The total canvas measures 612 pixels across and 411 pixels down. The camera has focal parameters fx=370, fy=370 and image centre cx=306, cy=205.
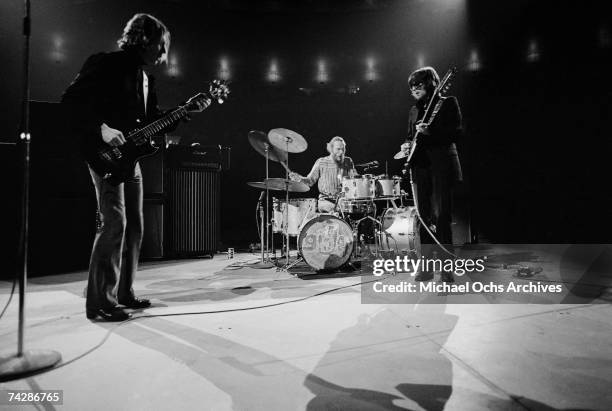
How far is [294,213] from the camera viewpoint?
520 cm

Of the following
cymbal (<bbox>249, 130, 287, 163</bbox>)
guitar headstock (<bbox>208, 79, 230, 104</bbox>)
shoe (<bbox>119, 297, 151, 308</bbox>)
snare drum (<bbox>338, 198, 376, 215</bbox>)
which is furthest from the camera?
snare drum (<bbox>338, 198, 376, 215</bbox>)

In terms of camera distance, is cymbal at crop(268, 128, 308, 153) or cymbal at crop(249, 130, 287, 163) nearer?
cymbal at crop(268, 128, 308, 153)

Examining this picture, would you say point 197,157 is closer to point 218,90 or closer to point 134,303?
point 218,90

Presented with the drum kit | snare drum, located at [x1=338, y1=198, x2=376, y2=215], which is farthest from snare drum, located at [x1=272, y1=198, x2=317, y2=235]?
snare drum, located at [x1=338, y1=198, x2=376, y2=215]

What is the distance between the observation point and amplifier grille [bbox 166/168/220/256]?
5.53 metres

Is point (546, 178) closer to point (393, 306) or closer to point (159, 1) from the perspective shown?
point (393, 306)

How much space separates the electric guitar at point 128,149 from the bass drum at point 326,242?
6.42ft

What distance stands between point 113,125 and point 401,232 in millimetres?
3074

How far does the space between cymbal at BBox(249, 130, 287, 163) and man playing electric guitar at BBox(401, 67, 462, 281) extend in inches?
71.9

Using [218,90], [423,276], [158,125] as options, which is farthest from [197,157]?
[423,276]

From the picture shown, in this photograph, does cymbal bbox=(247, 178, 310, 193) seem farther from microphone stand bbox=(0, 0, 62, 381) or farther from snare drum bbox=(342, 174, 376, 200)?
microphone stand bbox=(0, 0, 62, 381)

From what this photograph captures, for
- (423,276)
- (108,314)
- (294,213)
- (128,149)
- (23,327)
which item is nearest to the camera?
(23,327)

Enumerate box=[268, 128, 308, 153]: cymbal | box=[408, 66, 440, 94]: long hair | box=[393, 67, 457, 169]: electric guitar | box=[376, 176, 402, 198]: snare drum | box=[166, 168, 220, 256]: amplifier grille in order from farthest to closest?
box=[166, 168, 220, 256]: amplifier grille, box=[376, 176, 402, 198]: snare drum, box=[268, 128, 308, 153]: cymbal, box=[408, 66, 440, 94]: long hair, box=[393, 67, 457, 169]: electric guitar

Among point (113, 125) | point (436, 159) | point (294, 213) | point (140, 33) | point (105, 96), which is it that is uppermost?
point (140, 33)
